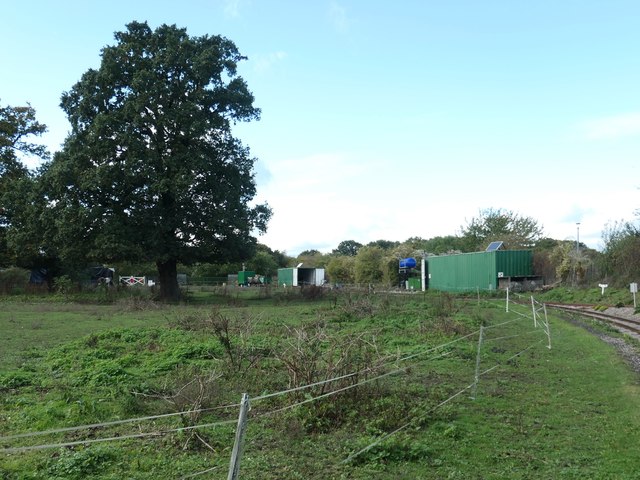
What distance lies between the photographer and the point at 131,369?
408 inches

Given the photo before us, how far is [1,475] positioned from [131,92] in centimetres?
3028

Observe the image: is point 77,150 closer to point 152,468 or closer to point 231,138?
point 231,138

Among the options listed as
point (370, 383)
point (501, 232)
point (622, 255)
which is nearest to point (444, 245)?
point (501, 232)

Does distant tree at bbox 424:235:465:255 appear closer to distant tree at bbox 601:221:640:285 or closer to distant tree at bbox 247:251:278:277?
distant tree at bbox 247:251:278:277

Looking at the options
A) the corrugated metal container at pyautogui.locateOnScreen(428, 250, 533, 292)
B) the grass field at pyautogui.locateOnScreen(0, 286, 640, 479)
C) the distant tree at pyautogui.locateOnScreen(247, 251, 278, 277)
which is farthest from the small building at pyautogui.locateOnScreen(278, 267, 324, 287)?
the grass field at pyautogui.locateOnScreen(0, 286, 640, 479)

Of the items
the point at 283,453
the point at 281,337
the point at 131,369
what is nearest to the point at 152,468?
the point at 283,453

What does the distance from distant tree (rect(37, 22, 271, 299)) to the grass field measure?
18.7 metres

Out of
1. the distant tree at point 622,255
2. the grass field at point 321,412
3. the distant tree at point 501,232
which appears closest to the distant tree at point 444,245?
the distant tree at point 501,232

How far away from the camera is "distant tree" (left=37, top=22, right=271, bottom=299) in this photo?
99.7 ft

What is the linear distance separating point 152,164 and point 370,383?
2612 cm

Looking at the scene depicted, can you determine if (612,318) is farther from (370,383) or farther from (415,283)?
(415,283)

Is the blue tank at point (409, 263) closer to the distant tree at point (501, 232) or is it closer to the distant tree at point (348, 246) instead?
the distant tree at point (501, 232)

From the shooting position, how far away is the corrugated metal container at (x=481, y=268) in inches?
1625

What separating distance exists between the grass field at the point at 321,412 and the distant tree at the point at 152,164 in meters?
18.7
